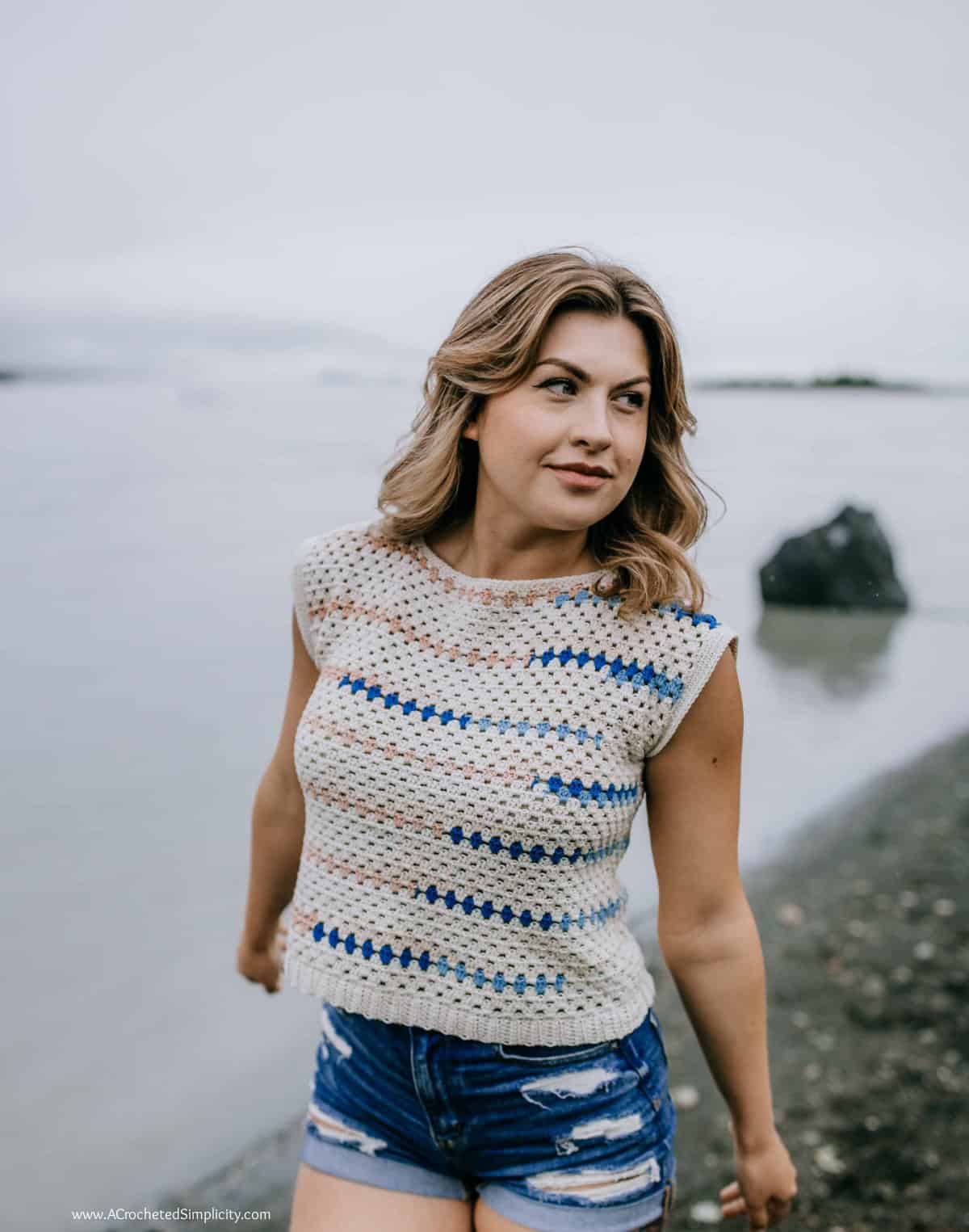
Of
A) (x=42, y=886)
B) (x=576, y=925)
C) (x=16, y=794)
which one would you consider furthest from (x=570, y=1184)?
(x=16, y=794)

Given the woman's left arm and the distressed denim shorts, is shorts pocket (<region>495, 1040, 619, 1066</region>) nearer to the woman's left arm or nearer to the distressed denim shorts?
the distressed denim shorts

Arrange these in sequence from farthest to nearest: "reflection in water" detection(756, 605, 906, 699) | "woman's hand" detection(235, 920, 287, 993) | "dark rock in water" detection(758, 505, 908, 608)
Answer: "dark rock in water" detection(758, 505, 908, 608), "reflection in water" detection(756, 605, 906, 699), "woman's hand" detection(235, 920, 287, 993)

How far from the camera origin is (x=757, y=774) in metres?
7.16

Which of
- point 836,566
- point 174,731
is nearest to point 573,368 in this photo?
point 174,731

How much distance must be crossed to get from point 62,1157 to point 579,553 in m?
3.04

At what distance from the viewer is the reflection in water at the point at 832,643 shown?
998 centimetres

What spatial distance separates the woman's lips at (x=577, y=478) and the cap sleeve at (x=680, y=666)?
225 mm

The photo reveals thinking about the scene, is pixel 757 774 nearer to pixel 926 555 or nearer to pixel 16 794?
pixel 16 794

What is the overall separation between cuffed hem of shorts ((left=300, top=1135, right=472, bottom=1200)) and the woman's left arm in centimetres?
46

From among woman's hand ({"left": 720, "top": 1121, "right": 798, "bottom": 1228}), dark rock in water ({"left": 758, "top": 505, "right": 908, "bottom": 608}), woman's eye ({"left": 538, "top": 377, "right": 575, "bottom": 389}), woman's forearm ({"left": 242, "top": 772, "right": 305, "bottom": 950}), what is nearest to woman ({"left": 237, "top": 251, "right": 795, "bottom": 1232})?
woman's eye ({"left": 538, "top": 377, "right": 575, "bottom": 389})

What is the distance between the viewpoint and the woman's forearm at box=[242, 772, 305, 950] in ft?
6.67

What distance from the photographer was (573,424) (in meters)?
1.70

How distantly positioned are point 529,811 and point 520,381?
0.65 meters

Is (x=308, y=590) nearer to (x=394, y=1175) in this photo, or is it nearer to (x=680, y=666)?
(x=680, y=666)
